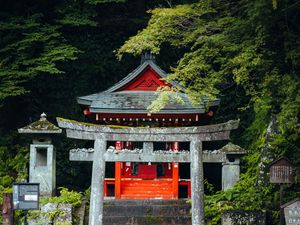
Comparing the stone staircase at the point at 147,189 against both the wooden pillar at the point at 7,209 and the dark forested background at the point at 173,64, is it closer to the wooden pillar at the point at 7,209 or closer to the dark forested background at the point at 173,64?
the dark forested background at the point at 173,64

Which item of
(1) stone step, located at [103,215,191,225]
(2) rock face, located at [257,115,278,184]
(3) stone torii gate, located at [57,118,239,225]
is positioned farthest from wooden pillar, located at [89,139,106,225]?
(2) rock face, located at [257,115,278,184]

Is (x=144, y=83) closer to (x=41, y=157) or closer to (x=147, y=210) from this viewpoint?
(x=41, y=157)

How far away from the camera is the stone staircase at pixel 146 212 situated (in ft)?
68.8

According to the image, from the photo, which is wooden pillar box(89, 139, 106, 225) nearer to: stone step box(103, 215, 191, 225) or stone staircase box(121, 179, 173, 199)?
stone step box(103, 215, 191, 225)

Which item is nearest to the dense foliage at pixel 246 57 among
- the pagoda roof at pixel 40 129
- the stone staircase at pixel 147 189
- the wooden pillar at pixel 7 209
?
the stone staircase at pixel 147 189

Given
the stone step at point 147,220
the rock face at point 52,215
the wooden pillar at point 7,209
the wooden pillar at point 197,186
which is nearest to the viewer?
the wooden pillar at point 197,186

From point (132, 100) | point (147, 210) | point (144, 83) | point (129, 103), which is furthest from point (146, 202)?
point (144, 83)

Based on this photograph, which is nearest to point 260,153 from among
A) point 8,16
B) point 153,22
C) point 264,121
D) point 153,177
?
point 264,121

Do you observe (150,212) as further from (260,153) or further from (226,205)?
(260,153)

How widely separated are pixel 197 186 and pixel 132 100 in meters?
7.13

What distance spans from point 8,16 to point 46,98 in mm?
3449

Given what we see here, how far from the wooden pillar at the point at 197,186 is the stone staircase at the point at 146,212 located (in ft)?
13.1

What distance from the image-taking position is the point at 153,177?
941 inches

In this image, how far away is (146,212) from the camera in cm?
2145
